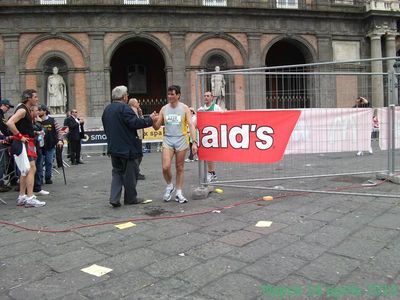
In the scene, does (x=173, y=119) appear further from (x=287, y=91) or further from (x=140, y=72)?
(x=140, y=72)

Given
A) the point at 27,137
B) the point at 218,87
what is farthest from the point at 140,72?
the point at 27,137

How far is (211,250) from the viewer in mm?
4422

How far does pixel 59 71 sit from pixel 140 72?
700 centimetres

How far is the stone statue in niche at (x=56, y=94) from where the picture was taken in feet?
75.0

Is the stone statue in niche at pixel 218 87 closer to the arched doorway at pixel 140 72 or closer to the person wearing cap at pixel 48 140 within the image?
the person wearing cap at pixel 48 140

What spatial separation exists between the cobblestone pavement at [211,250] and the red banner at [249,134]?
2.36 ft

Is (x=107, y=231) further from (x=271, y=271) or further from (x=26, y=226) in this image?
(x=271, y=271)

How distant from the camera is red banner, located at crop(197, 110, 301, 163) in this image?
6613 mm

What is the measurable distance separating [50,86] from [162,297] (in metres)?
21.5

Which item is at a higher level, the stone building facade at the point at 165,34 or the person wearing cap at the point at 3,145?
the stone building facade at the point at 165,34

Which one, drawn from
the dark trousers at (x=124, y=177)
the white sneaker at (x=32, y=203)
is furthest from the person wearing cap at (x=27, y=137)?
the dark trousers at (x=124, y=177)

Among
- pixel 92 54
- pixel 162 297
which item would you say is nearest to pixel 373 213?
pixel 162 297

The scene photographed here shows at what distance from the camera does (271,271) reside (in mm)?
3828

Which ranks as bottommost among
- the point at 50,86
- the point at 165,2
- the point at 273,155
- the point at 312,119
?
the point at 273,155
